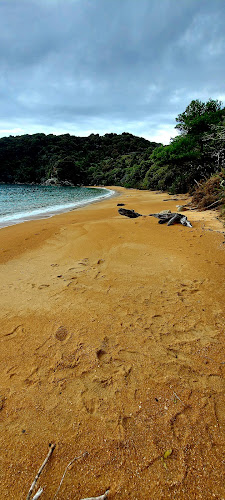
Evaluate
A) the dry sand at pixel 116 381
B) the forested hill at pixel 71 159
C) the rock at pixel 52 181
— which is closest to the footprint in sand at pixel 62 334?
the dry sand at pixel 116 381

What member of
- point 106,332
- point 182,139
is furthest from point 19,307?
point 182,139

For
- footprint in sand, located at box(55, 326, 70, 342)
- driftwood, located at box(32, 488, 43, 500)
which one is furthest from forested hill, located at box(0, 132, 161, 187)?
driftwood, located at box(32, 488, 43, 500)

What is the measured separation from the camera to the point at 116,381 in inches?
69.2

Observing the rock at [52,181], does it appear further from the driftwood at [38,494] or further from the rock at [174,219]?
the driftwood at [38,494]

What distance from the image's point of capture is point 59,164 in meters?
61.5

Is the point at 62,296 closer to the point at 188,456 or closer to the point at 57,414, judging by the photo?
the point at 57,414

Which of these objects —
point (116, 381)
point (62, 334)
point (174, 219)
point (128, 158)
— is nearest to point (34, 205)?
point (174, 219)

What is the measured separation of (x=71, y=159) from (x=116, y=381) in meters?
71.7

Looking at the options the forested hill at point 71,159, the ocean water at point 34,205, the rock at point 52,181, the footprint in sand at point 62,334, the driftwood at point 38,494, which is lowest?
the driftwood at point 38,494

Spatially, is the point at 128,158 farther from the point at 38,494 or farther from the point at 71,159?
the point at 38,494

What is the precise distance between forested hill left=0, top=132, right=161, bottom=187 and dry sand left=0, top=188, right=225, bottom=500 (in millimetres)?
49824

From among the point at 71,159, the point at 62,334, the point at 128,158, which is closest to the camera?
the point at 62,334

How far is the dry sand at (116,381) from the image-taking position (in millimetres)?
1200

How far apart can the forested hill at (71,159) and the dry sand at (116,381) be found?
4982 cm
